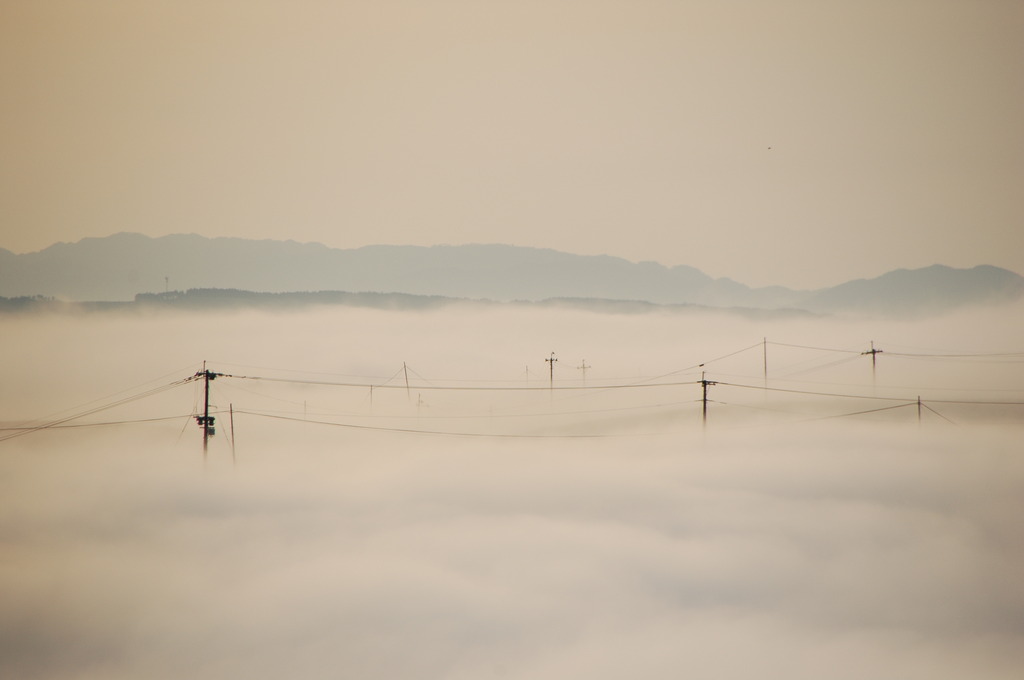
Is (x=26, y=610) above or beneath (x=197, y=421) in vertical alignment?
beneath

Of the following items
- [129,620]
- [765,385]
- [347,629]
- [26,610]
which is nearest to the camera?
[26,610]

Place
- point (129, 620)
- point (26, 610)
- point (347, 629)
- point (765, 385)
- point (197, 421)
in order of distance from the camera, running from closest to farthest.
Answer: point (197, 421), point (26, 610), point (129, 620), point (765, 385), point (347, 629)

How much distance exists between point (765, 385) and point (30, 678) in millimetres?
31040

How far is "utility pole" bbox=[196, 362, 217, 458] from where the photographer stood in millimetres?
17000

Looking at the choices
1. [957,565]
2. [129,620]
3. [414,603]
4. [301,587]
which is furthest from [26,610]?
[957,565]

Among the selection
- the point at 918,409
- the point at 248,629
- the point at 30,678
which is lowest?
the point at 30,678

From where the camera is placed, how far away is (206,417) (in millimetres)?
17031

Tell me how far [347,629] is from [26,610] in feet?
39.5

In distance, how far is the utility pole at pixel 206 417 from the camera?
1700 centimetres

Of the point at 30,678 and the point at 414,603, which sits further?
the point at 414,603

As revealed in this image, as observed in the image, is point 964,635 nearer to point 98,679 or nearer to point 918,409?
point 918,409

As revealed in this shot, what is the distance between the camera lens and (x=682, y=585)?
2894 centimetres

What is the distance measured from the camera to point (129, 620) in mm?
24625

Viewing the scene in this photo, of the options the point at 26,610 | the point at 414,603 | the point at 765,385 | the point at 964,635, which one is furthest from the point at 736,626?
the point at 26,610
